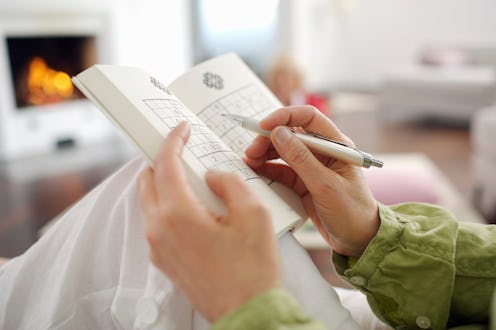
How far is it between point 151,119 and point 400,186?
1.29 meters

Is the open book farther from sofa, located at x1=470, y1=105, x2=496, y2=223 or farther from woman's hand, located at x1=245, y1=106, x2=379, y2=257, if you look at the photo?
sofa, located at x1=470, y1=105, x2=496, y2=223

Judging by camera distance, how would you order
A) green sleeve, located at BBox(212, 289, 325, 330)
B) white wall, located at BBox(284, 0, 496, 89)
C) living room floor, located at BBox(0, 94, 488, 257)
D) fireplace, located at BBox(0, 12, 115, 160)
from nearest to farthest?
1. green sleeve, located at BBox(212, 289, 325, 330)
2. living room floor, located at BBox(0, 94, 488, 257)
3. fireplace, located at BBox(0, 12, 115, 160)
4. white wall, located at BBox(284, 0, 496, 89)

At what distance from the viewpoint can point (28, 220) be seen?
1.83 metres

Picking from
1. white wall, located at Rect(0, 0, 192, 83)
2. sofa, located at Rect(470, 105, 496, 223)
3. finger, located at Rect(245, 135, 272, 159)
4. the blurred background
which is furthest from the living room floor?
finger, located at Rect(245, 135, 272, 159)

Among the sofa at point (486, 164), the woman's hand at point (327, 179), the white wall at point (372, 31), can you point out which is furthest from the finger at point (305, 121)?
the white wall at point (372, 31)

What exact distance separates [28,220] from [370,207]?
5.48 ft

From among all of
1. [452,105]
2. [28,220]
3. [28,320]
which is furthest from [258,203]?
[452,105]

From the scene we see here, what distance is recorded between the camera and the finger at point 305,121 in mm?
541

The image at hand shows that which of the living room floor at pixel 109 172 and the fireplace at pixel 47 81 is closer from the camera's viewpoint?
the living room floor at pixel 109 172

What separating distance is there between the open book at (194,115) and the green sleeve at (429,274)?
0.10 m

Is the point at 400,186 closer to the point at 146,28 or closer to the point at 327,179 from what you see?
the point at 327,179

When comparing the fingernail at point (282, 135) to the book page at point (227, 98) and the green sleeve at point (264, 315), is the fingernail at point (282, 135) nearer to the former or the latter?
the book page at point (227, 98)

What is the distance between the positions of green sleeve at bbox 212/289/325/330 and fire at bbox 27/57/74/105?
9.57 ft

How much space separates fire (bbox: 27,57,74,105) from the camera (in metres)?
2.95
